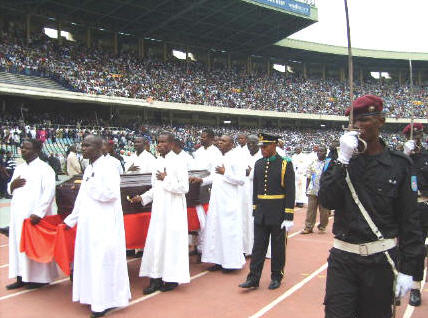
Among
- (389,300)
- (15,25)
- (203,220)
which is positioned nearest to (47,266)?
(203,220)

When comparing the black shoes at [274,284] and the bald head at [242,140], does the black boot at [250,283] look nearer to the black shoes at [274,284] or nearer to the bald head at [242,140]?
the black shoes at [274,284]

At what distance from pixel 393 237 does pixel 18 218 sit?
4500 mm

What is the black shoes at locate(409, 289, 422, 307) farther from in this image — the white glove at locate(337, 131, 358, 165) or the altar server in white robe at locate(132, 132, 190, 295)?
the white glove at locate(337, 131, 358, 165)

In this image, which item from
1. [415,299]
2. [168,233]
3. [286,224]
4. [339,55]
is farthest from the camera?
[339,55]

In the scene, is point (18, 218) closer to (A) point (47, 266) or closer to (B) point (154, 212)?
(A) point (47, 266)

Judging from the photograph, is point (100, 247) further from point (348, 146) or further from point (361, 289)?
point (348, 146)

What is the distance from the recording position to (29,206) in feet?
17.6

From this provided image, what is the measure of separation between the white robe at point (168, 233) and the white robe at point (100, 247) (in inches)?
25.7

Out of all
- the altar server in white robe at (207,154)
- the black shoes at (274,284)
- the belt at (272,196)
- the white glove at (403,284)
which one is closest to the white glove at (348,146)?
the white glove at (403,284)

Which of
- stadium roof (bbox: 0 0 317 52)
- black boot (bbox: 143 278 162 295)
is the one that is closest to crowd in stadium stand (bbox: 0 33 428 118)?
stadium roof (bbox: 0 0 317 52)

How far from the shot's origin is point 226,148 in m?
6.57

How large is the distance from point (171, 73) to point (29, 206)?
103 feet

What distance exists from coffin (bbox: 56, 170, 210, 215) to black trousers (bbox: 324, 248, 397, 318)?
3.40 meters

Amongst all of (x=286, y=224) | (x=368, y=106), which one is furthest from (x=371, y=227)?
(x=286, y=224)
